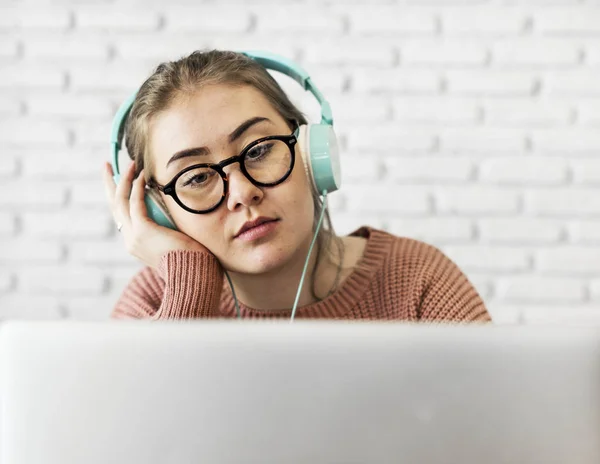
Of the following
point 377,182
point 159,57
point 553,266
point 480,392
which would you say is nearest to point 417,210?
point 377,182

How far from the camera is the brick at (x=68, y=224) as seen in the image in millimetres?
1983

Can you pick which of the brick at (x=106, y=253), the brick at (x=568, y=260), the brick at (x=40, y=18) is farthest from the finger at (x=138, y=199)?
the brick at (x=568, y=260)

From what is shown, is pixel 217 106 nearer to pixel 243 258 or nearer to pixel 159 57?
pixel 243 258

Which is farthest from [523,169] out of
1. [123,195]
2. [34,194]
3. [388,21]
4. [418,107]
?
[34,194]

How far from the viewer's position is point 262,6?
6.32 ft

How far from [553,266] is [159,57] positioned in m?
1.31

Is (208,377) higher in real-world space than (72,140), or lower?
lower

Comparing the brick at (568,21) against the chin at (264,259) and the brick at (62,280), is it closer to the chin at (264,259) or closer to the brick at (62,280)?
the chin at (264,259)

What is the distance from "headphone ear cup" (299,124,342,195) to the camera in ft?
3.57

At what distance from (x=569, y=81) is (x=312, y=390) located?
5.82 feet

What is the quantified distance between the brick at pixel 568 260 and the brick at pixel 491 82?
468 mm

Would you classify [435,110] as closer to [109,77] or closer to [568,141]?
[568,141]

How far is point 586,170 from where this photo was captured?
1.92 metres

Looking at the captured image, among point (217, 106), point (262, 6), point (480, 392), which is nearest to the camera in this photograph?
point (480, 392)
